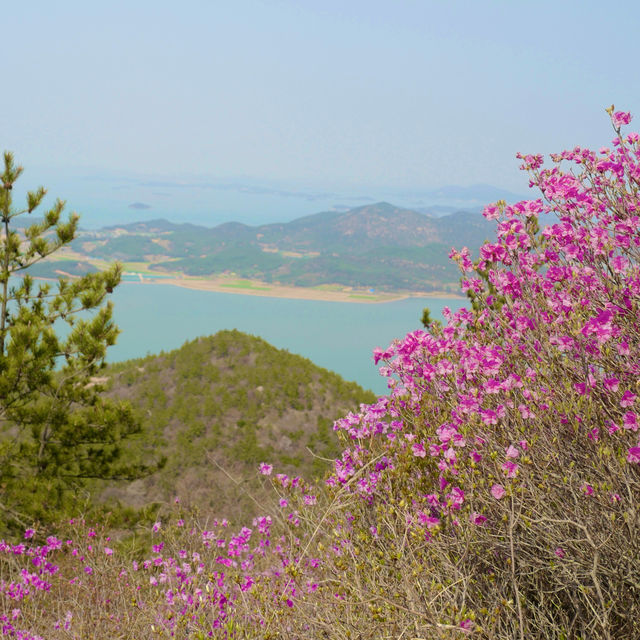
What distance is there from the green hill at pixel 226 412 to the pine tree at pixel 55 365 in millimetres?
8022

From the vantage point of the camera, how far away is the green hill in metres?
20.6

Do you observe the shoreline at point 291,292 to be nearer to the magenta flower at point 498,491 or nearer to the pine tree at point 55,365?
the pine tree at point 55,365

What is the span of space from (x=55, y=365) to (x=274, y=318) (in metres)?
118

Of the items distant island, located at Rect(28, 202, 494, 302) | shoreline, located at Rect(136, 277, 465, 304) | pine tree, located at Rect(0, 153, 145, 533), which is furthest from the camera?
distant island, located at Rect(28, 202, 494, 302)

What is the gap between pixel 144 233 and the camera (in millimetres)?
197375

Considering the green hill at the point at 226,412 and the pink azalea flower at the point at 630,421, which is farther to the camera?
the green hill at the point at 226,412

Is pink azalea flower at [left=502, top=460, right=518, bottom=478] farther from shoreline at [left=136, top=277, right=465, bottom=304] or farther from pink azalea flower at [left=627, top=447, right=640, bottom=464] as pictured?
shoreline at [left=136, top=277, right=465, bottom=304]

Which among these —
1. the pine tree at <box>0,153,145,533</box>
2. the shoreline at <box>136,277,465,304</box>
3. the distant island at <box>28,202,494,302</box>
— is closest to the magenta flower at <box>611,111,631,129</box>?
the pine tree at <box>0,153,145,533</box>

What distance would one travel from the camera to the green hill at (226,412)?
812 inches

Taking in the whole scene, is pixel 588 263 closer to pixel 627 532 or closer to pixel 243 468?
pixel 627 532

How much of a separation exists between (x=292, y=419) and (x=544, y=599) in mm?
20716

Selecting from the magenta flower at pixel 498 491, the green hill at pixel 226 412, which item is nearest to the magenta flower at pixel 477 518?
the magenta flower at pixel 498 491

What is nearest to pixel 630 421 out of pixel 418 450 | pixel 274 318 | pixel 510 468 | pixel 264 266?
pixel 510 468

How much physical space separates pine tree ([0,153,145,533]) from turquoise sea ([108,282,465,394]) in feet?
263
